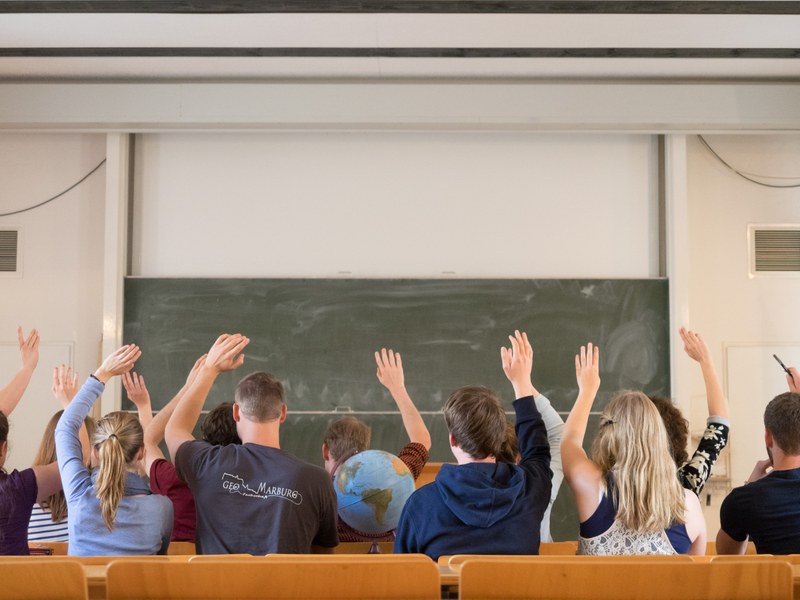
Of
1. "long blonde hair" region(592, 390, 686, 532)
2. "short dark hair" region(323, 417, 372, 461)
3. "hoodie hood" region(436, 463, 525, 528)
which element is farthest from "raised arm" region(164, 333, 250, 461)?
"long blonde hair" region(592, 390, 686, 532)

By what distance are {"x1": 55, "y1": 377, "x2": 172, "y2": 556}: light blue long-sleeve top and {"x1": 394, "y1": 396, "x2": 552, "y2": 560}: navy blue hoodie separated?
757mm

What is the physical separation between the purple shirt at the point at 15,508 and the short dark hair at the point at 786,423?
93.1 inches

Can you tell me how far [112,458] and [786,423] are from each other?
208cm

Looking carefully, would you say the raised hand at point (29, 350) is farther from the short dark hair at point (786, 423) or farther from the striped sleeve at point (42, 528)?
the short dark hair at point (786, 423)

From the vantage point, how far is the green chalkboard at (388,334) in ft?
19.3

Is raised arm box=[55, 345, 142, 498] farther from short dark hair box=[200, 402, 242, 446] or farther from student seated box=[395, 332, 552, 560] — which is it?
student seated box=[395, 332, 552, 560]

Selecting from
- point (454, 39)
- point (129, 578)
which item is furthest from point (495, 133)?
point (129, 578)

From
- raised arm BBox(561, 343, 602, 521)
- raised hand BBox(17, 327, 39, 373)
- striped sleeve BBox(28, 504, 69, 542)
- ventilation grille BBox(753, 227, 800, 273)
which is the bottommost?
striped sleeve BBox(28, 504, 69, 542)

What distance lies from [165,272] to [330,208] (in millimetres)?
1353

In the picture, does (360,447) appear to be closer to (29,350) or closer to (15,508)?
(15,508)

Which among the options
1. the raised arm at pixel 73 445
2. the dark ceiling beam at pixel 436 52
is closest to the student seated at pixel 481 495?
the raised arm at pixel 73 445

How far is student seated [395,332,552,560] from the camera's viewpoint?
218 centimetres

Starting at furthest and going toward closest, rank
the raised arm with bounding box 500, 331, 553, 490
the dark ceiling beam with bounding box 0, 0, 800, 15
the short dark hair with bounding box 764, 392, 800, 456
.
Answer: the dark ceiling beam with bounding box 0, 0, 800, 15, the short dark hair with bounding box 764, 392, 800, 456, the raised arm with bounding box 500, 331, 553, 490

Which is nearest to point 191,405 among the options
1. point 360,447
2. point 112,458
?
point 112,458
